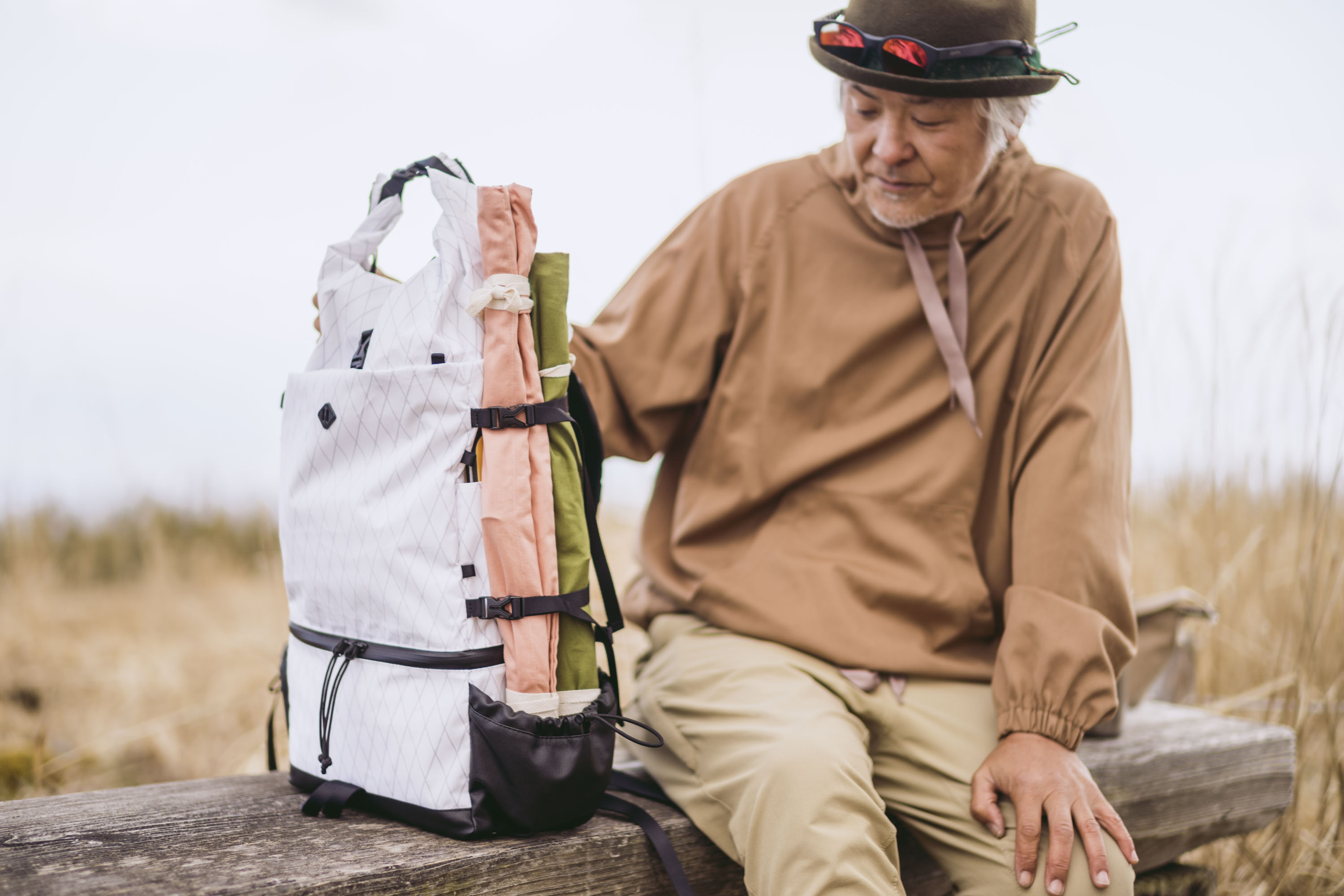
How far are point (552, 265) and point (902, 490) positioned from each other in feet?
2.59

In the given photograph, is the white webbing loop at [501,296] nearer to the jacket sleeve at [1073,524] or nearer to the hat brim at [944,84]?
the hat brim at [944,84]

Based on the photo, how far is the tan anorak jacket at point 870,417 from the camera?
1.67 metres

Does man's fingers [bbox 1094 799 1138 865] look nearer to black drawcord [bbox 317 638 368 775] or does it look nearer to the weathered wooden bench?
the weathered wooden bench

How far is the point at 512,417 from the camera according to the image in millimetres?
1305

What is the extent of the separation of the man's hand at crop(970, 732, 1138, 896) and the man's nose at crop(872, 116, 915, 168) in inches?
40.0

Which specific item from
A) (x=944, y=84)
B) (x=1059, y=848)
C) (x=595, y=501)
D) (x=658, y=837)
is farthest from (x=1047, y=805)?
(x=944, y=84)

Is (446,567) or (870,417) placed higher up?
(870,417)

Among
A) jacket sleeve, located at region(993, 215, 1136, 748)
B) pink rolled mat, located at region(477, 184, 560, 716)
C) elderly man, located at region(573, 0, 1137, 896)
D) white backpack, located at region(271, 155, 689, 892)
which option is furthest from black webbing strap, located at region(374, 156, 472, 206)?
jacket sleeve, located at region(993, 215, 1136, 748)

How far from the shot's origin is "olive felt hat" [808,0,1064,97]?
1592 millimetres

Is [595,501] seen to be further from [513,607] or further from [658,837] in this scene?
[658,837]

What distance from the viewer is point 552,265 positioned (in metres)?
1.38

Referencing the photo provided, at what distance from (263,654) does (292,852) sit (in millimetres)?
2151

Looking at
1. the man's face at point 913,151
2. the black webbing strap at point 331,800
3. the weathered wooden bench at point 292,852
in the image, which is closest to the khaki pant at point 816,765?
the weathered wooden bench at point 292,852

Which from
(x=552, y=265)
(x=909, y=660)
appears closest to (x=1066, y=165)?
(x=909, y=660)
